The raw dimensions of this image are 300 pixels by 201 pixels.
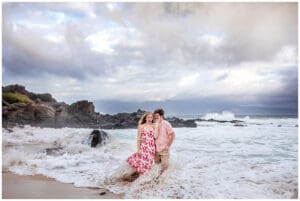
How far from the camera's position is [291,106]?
4992 mm

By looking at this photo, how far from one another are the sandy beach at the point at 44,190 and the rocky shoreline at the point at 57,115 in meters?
0.95

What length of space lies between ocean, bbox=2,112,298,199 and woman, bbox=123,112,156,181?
0.11m

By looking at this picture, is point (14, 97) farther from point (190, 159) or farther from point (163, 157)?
point (190, 159)

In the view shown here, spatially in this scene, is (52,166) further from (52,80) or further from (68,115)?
(52,80)

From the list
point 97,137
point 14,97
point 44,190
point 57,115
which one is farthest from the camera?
point 97,137

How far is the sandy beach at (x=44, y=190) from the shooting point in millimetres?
4355

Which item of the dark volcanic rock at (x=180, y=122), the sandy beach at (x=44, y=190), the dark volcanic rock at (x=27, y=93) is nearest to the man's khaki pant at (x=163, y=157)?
the dark volcanic rock at (x=180, y=122)

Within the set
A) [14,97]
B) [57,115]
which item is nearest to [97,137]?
[57,115]

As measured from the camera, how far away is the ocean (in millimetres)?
4535

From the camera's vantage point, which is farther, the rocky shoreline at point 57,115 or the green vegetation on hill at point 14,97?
the rocky shoreline at point 57,115

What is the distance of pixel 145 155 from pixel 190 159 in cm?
81

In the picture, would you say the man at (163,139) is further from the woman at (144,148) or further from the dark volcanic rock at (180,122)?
the dark volcanic rock at (180,122)

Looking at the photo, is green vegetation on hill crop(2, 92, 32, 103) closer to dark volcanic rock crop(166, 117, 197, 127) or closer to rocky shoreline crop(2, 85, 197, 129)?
rocky shoreline crop(2, 85, 197, 129)

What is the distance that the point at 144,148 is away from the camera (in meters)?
4.80
